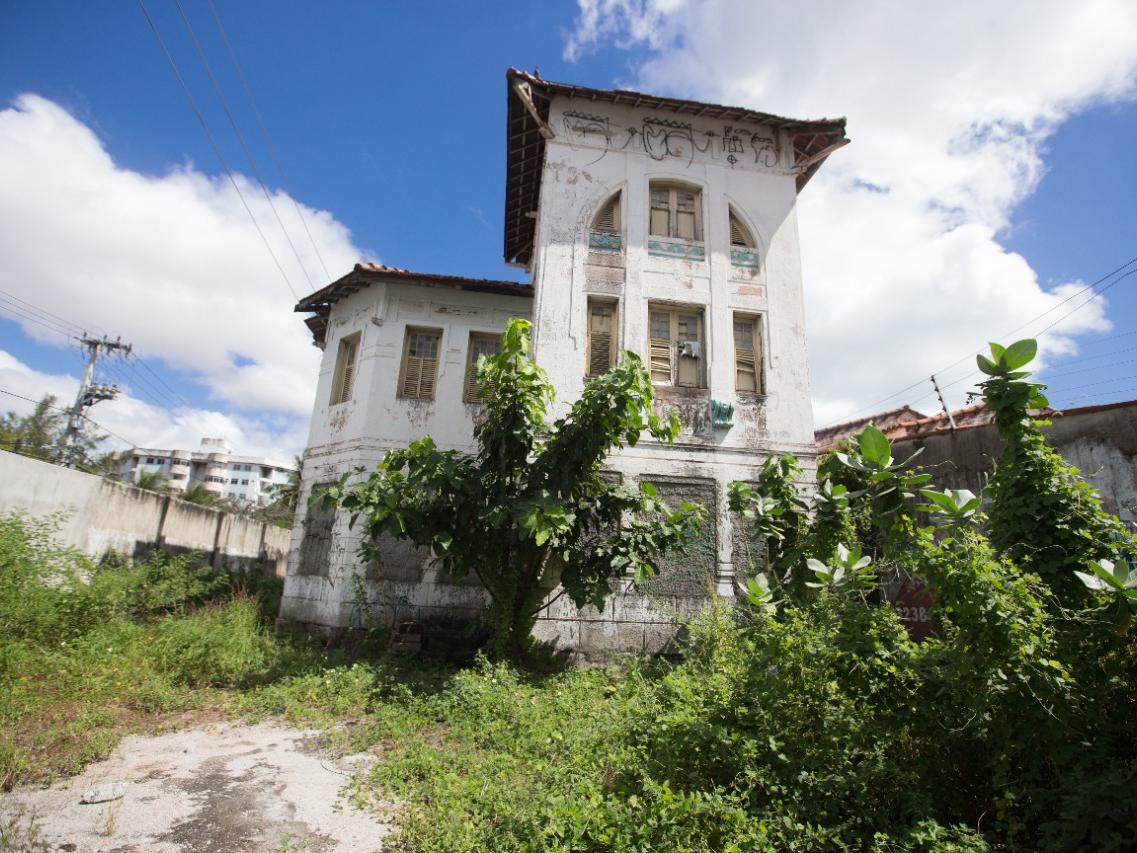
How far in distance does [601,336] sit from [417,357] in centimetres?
402

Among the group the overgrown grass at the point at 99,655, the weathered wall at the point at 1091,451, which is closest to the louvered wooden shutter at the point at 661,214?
the weathered wall at the point at 1091,451

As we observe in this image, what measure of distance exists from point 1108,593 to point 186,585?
1198cm

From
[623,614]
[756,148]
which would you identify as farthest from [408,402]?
[756,148]

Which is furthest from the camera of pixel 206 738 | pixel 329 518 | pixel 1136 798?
pixel 329 518

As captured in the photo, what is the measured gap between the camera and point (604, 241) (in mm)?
11133

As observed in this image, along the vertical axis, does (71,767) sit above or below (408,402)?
below

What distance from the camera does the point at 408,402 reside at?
11906 millimetres

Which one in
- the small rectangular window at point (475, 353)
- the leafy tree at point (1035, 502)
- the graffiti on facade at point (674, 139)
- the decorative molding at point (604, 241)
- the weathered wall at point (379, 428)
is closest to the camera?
the leafy tree at point (1035, 502)

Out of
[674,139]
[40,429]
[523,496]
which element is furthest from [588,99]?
[40,429]

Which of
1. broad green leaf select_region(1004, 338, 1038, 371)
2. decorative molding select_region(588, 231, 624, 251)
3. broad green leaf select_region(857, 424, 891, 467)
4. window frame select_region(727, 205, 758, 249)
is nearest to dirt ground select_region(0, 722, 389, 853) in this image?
broad green leaf select_region(857, 424, 891, 467)

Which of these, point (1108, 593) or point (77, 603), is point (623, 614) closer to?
point (1108, 593)

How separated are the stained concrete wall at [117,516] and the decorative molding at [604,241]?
978 cm

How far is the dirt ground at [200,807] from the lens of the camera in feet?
13.1

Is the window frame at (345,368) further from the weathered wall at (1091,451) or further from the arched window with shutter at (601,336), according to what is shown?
the weathered wall at (1091,451)
